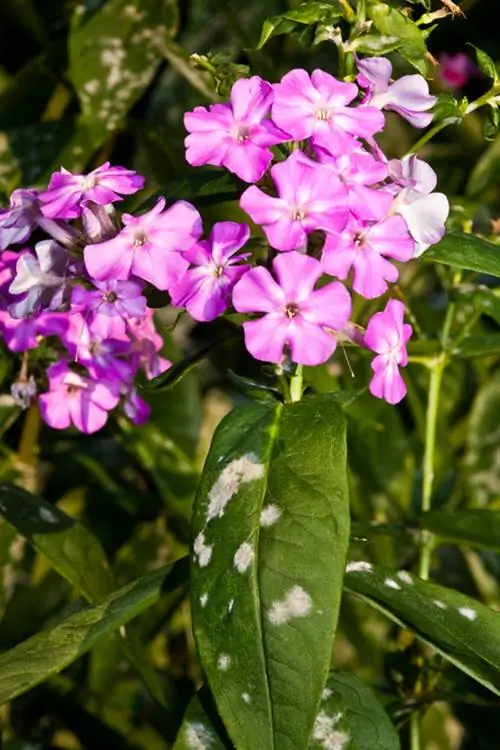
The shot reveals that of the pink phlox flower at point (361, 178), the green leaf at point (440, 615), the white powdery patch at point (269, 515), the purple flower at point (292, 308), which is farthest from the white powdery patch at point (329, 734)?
the pink phlox flower at point (361, 178)

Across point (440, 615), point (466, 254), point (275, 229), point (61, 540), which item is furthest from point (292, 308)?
point (61, 540)

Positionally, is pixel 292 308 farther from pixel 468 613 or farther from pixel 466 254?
pixel 468 613

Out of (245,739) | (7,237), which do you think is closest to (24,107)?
(7,237)

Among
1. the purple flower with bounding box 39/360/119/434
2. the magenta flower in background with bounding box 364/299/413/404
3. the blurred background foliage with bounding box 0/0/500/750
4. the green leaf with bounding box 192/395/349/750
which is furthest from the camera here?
the blurred background foliage with bounding box 0/0/500/750

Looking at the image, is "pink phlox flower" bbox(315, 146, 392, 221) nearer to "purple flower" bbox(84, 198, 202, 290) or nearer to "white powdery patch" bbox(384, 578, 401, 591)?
"purple flower" bbox(84, 198, 202, 290)

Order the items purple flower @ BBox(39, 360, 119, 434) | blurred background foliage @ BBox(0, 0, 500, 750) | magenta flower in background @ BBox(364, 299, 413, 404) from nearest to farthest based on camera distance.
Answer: magenta flower in background @ BBox(364, 299, 413, 404), purple flower @ BBox(39, 360, 119, 434), blurred background foliage @ BBox(0, 0, 500, 750)

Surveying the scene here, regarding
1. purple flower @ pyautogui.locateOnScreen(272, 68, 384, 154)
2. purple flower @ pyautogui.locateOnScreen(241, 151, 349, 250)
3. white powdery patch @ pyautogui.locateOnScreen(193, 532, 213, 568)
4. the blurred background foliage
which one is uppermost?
purple flower @ pyautogui.locateOnScreen(272, 68, 384, 154)

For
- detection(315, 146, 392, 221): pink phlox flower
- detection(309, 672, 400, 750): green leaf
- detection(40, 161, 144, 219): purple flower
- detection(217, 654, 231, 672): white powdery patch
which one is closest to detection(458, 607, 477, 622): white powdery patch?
detection(309, 672, 400, 750): green leaf

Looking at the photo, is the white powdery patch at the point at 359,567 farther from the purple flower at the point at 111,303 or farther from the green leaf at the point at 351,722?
the purple flower at the point at 111,303

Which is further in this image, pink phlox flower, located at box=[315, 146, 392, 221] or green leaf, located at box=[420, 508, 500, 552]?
green leaf, located at box=[420, 508, 500, 552]
